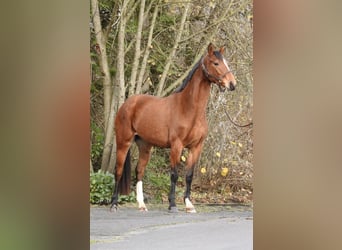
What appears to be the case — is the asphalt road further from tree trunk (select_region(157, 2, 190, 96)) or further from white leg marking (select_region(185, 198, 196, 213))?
tree trunk (select_region(157, 2, 190, 96))

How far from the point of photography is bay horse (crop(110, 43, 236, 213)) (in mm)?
1667

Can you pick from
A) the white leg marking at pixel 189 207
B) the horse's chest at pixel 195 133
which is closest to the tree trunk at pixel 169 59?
the horse's chest at pixel 195 133

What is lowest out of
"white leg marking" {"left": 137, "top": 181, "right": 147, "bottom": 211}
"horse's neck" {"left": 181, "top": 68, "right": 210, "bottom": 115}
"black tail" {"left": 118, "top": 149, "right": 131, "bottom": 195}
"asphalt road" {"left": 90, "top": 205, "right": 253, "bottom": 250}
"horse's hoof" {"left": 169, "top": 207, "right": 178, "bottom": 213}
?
"asphalt road" {"left": 90, "top": 205, "right": 253, "bottom": 250}

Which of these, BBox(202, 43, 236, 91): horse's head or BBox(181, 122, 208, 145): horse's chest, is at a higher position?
BBox(202, 43, 236, 91): horse's head

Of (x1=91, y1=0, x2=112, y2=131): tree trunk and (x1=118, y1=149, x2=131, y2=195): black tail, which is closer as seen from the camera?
(x1=91, y1=0, x2=112, y2=131): tree trunk

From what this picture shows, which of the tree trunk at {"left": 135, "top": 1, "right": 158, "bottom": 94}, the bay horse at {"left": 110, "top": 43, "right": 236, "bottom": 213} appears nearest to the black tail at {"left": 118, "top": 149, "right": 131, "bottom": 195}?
the bay horse at {"left": 110, "top": 43, "right": 236, "bottom": 213}

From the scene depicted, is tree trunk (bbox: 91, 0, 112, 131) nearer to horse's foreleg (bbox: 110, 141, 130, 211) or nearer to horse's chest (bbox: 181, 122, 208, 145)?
horse's foreleg (bbox: 110, 141, 130, 211)

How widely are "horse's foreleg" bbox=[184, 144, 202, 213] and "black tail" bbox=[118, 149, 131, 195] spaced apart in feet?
0.74

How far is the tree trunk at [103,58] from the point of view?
152cm

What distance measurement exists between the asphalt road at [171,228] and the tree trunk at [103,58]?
37 centimetres

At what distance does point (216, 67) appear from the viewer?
1667 mm
